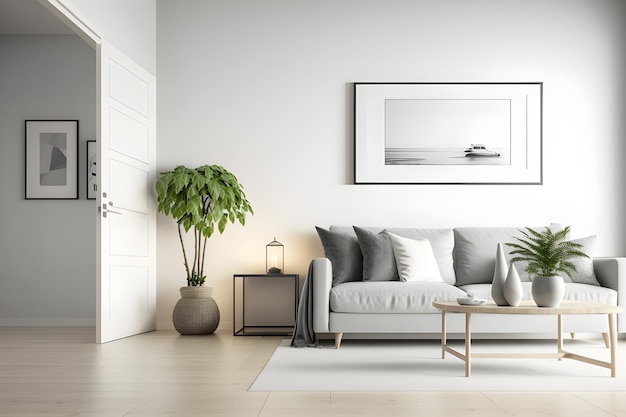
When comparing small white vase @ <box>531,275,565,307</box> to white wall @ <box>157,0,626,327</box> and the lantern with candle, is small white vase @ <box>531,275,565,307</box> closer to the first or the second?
white wall @ <box>157,0,626,327</box>

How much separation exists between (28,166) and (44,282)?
118 centimetres

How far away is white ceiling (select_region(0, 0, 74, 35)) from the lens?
6.39m

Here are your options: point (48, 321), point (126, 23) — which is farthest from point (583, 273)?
point (48, 321)

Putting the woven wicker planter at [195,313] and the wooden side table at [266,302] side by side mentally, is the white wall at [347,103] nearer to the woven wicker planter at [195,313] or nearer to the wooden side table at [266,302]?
the wooden side table at [266,302]

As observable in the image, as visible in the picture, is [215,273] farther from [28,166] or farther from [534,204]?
[534,204]

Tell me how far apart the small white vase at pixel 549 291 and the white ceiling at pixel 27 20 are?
4894 millimetres

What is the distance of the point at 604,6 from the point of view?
6.34 meters

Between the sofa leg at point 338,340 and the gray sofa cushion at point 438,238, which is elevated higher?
the gray sofa cushion at point 438,238

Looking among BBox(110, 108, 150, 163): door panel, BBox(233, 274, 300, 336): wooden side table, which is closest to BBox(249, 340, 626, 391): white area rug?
BBox(233, 274, 300, 336): wooden side table

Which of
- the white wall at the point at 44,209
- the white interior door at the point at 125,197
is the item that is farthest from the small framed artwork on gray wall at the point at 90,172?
the white interior door at the point at 125,197

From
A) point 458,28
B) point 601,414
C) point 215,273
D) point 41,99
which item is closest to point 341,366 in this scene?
point 601,414

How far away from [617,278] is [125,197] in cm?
382

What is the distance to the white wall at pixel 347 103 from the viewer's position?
6.28 meters

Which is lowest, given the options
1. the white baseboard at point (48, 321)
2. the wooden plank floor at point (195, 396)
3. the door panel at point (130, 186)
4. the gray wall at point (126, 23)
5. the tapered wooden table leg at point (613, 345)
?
the white baseboard at point (48, 321)
